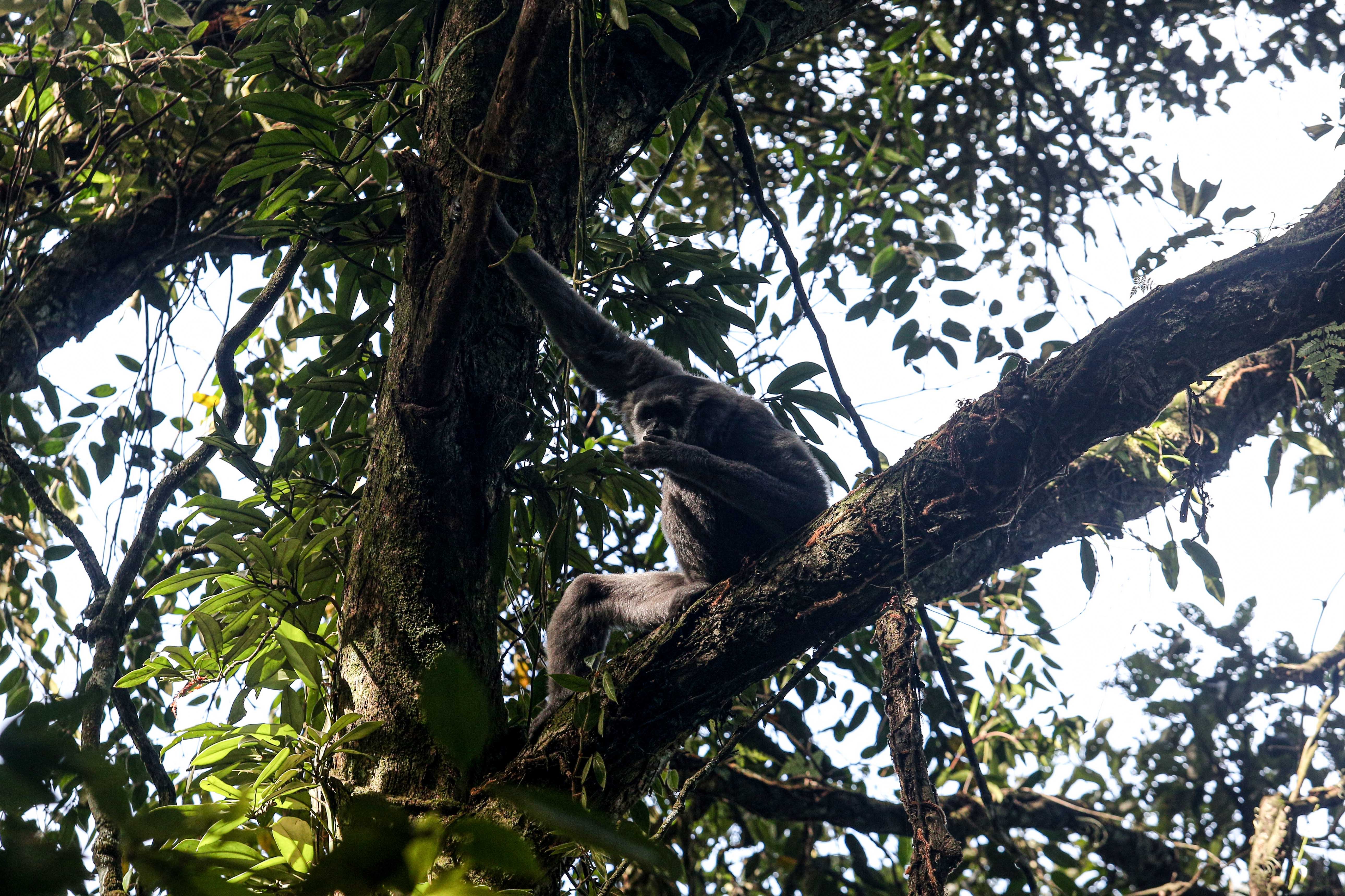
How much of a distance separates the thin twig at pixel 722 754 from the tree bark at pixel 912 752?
0.22 meters

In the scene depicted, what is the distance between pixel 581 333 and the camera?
161 inches

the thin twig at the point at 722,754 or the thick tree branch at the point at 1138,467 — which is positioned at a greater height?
the thick tree branch at the point at 1138,467

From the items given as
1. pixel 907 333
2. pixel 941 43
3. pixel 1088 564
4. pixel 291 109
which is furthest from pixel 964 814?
pixel 291 109

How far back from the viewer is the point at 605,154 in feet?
11.0

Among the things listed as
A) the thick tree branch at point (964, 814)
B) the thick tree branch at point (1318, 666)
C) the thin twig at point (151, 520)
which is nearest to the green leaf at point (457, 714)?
the thin twig at point (151, 520)

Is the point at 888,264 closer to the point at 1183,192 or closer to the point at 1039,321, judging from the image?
the point at 1039,321

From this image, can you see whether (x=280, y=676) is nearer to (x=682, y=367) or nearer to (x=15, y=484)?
(x=682, y=367)

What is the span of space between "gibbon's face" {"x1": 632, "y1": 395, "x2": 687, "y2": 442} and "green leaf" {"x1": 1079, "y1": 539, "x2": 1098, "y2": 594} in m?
2.08

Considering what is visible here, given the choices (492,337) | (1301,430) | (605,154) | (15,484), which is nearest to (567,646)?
(492,337)

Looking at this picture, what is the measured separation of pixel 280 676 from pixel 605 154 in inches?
89.7

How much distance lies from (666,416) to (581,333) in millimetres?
597

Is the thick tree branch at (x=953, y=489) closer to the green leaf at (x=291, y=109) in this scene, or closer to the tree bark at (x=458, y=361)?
the tree bark at (x=458, y=361)

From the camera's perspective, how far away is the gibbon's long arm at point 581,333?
3.10 metres

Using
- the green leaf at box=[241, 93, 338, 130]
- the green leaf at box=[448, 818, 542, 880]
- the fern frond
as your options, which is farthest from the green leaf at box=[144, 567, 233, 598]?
the fern frond
